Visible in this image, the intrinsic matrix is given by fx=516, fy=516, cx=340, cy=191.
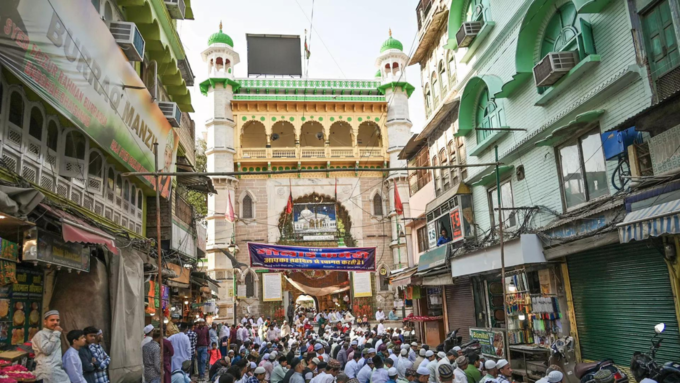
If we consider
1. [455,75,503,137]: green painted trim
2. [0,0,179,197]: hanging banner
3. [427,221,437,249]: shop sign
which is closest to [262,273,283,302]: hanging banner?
[427,221,437,249]: shop sign

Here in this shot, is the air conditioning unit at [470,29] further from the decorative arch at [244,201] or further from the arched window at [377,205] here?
the decorative arch at [244,201]

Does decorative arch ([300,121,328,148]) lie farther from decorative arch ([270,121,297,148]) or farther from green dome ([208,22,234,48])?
green dome ([208,22,234,48])

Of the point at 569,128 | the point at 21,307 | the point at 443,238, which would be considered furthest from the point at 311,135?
the point at 21,307

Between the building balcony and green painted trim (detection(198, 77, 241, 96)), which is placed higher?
green painted trim (detection(198, 77, 241, 96))

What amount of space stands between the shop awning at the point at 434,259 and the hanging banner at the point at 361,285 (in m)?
11.1

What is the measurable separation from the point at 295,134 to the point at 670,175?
26341 millimetres

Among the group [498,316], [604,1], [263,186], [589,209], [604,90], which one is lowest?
[498,316]

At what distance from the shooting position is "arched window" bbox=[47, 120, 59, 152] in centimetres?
934

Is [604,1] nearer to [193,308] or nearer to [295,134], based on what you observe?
[193,308]

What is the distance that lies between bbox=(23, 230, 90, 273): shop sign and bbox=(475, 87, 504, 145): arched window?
10.9 m

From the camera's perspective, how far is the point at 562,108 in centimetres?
1138

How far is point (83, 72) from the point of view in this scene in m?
9.05

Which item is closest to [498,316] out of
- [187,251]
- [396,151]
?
[187,251]

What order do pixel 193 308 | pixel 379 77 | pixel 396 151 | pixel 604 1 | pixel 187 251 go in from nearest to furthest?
pixel 604 1 → pixel 187 251 → pixel 193 308 → pixel 396 151 → pixel 379 77
